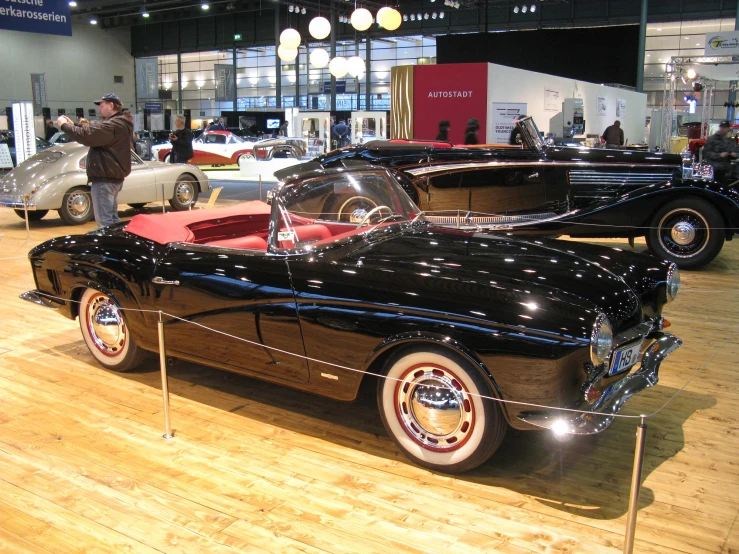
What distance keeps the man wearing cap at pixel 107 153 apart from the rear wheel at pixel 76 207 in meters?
4.39

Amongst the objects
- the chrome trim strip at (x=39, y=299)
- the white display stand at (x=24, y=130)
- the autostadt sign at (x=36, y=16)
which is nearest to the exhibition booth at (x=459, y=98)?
the autostadt sign at (x=36, y=16)

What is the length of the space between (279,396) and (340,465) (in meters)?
0.99

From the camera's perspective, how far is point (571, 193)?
7.93 metres

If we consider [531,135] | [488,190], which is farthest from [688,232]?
[488,190]

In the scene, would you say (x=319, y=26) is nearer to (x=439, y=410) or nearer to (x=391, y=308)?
(x=391, y=308)

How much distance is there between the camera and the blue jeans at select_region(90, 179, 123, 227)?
22.2 ft

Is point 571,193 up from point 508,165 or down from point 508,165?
down

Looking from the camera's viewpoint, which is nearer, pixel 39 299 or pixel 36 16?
pixel 39 299

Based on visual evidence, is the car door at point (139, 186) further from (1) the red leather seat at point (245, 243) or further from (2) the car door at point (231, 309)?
(2) the car door at point (231, 309)

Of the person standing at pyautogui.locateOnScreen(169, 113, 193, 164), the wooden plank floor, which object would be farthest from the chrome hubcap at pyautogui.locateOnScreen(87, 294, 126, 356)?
the person standing at pyautogui.locateOnScreen(169, 113, 193, 164)

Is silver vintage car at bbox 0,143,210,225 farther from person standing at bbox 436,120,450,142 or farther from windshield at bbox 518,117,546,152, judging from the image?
windshield at bbox 518,117,546,152

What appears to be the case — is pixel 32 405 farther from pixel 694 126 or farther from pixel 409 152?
pixel 694 126

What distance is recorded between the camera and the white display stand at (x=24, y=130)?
14.5m

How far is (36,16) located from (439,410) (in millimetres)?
11854
